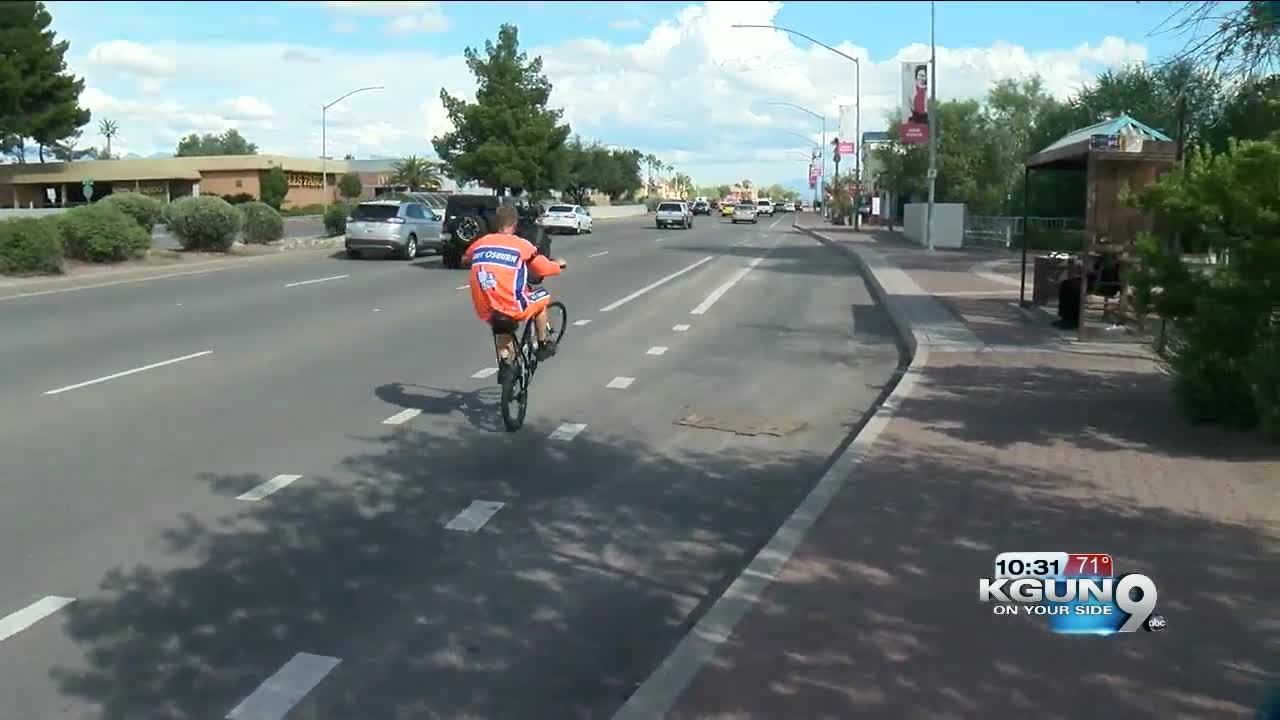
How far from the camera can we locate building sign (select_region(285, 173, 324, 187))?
89.7m

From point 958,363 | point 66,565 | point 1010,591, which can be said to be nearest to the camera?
point 1010,591

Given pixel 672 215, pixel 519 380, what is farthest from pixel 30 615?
pixel 672 215

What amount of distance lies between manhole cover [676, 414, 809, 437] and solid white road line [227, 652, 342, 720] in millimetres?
5515

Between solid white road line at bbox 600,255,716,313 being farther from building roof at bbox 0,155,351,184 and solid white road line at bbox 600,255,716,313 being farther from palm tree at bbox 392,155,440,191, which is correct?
palm tree at bbox 392,155,440,191

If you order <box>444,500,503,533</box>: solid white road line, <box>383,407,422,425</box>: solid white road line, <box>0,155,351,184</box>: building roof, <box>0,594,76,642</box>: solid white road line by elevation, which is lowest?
<box>444,500,503,533</box>: solid white road line

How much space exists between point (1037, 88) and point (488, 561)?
55139mm

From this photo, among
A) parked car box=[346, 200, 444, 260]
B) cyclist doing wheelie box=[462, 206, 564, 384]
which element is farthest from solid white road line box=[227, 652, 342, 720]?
parked car box=[346, 200, 444, 260]

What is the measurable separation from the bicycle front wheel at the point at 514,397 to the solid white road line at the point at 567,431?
13.0 inches

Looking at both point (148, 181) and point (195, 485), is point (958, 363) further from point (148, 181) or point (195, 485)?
point (148, 181)

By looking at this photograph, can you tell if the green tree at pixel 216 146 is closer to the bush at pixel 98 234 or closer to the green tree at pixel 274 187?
the green tree at pixel 274 187

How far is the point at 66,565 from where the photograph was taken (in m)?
6.49

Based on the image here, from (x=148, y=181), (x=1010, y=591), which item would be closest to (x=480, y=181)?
(x=148, y=181)

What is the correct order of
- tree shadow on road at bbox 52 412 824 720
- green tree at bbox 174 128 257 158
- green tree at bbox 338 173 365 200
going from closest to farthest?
1. tree shadow on road at bbox 52 412 824 720
2. green tree at bbox 338 173 365 200
3. green tree at bbox 174 128 257 158

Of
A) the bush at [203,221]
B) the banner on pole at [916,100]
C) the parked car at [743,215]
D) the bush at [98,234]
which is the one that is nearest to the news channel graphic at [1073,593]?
the bush at [98,234]
